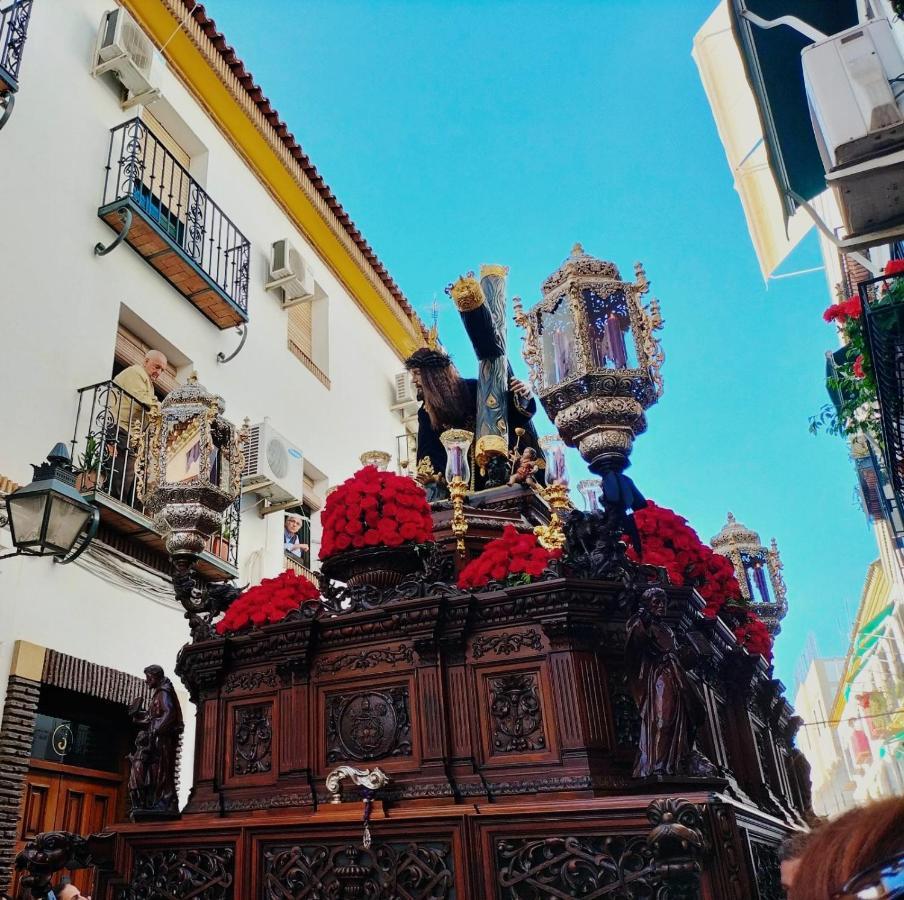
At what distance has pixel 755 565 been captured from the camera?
7266mm

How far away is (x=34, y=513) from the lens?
4.59 meters

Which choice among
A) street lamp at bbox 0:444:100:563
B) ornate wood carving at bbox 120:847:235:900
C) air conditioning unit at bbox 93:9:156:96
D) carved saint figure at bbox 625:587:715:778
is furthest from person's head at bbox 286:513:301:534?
carved saint figure at bbox 625:587:715:778

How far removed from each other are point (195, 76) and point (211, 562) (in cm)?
692

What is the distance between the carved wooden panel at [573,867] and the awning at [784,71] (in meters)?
6.94

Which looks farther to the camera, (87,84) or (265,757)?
(87,84)

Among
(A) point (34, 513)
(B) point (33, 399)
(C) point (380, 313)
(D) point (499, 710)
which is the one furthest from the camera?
(C) point (380, 313)

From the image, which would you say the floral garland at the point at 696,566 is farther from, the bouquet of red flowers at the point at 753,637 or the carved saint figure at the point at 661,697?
the carved saint figure at the point at 661,697

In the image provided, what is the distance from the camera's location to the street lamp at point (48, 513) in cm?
457

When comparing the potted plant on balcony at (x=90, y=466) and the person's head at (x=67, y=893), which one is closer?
the person's head at (x=67, y=893)

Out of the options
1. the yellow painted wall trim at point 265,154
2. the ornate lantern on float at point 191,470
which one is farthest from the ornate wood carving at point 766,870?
the yellow painted wall trim at point 265,154

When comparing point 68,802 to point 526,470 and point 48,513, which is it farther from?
point 526,470

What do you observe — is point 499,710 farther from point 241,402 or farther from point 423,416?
point 241,402

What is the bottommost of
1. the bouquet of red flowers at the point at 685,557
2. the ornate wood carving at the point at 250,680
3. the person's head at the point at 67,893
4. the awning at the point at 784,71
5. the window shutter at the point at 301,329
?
the person's head at the point at 67,893

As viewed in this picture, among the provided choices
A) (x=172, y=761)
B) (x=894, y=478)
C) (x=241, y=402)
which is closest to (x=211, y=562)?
(x=241, y=402)
